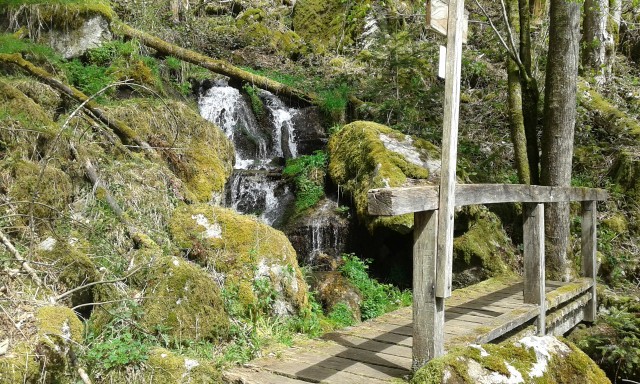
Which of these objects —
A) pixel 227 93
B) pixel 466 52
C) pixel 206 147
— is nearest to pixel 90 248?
pixel 206 147

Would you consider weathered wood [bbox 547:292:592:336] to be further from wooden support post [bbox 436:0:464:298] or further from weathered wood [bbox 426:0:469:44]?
weathered wood [bbox 426:0:469:44]

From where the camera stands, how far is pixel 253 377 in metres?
4.05

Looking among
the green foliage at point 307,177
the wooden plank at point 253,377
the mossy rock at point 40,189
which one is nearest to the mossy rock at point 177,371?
the wooden plank at point 253,377

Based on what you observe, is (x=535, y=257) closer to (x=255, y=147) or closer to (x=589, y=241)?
(x=589, y=241)

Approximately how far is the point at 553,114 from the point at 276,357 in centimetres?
557

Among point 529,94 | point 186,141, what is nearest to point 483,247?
point 529,94

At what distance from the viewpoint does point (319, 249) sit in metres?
9.10

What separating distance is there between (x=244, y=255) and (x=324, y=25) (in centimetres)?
1427

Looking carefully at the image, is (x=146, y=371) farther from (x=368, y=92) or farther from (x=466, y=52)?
(x=466, y=52)

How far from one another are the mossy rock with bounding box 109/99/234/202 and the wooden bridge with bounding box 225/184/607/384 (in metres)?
3.60

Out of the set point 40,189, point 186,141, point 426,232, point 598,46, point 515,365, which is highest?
point 598,46

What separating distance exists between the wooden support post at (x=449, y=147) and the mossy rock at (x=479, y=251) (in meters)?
4.81

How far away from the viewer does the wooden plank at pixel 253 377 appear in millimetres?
3973


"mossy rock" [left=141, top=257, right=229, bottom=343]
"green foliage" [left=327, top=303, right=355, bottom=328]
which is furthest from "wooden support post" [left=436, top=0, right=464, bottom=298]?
"green foliage" [left=327, top=303, right=355, bottom=328]
